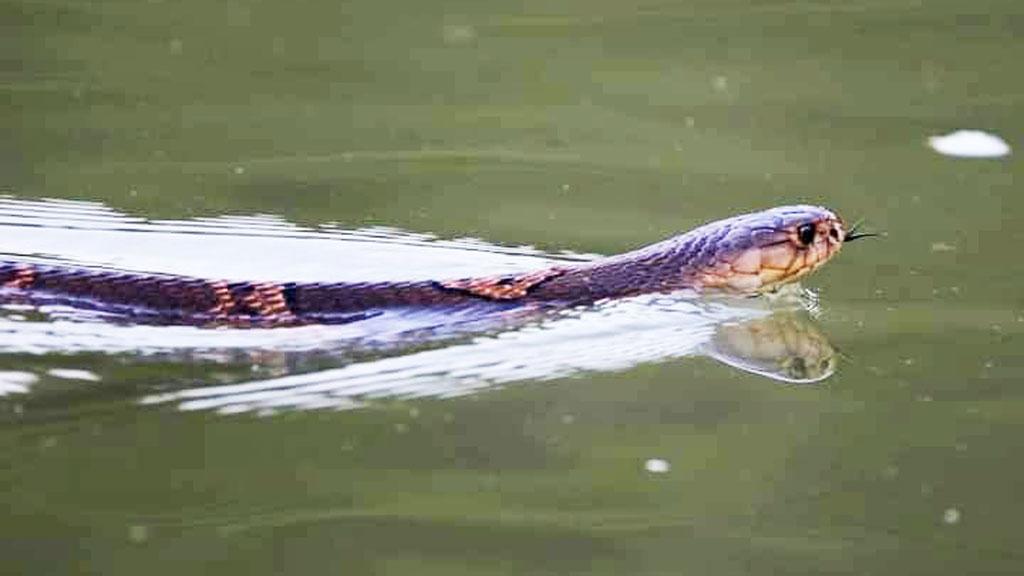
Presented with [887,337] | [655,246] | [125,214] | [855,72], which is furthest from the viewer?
[855,72]

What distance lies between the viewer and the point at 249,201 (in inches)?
359

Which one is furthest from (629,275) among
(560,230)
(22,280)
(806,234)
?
(22,280)

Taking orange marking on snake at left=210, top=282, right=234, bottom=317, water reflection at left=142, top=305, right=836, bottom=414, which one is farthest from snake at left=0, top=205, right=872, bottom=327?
water reflection at left=142, top=305, right=836, bottom=414

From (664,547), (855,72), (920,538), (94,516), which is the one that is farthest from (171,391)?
(855,72)

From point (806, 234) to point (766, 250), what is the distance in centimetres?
14

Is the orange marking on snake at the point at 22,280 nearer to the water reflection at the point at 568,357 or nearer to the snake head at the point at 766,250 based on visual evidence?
the water reflection at the point at 568,357

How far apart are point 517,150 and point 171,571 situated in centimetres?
481

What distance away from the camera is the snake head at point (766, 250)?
317 inches

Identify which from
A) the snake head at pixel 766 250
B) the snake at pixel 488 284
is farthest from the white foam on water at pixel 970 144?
the snake head at pixel 766 250

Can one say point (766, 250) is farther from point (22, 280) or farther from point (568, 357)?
point (22, 280)

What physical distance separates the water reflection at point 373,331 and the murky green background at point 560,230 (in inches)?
5.7

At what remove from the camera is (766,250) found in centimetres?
810

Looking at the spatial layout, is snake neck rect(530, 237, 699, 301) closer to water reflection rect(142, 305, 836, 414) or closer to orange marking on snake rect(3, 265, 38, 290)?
water reflection rect(142, 305, 836, 414)

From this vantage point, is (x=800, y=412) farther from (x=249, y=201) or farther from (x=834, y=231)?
(x=249, y=201)
